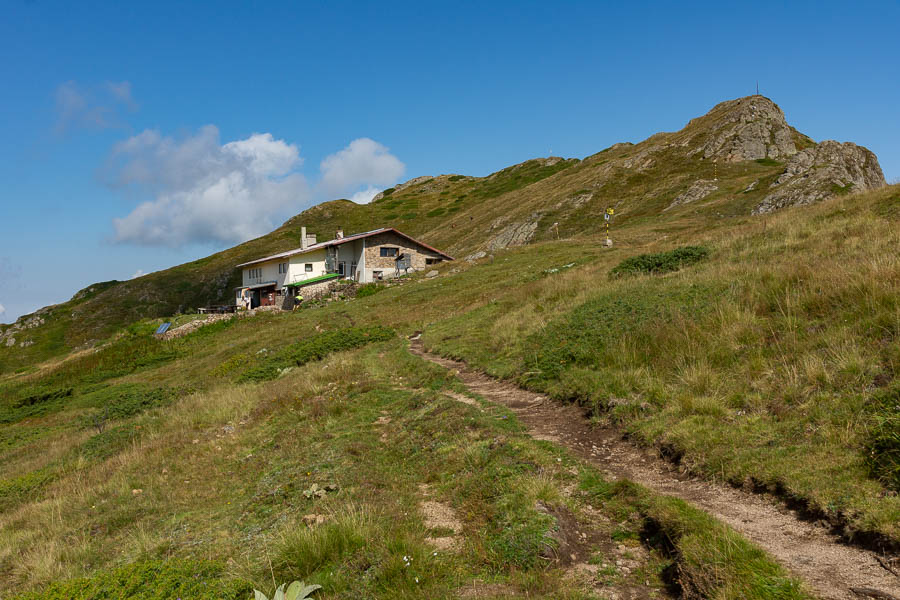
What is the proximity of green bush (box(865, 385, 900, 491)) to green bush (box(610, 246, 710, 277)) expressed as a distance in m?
11.0

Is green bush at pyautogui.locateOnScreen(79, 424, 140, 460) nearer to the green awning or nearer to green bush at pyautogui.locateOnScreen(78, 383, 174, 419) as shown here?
green bush at pyautogui.locateOnScreen(78, 383, 174, 419)

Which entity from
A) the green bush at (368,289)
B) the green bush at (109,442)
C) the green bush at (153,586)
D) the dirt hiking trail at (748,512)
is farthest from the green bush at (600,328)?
the green bush at (368,289)

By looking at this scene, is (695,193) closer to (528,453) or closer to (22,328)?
(528,453)

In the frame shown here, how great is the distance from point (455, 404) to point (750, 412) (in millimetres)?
5357

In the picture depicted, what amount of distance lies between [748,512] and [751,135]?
7606cm

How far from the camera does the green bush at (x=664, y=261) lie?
1673 cm

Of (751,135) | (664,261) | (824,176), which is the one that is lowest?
(664,261)

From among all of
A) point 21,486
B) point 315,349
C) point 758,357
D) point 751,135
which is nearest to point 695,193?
point 751,135

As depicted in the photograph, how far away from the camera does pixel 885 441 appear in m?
4.84

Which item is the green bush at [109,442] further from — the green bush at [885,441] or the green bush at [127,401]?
the green bush at [885,441]

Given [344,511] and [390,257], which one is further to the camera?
[390,257]

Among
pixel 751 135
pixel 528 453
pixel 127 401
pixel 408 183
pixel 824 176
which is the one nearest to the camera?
pixel 528 453

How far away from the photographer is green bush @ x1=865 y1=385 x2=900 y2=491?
4535 millimetres

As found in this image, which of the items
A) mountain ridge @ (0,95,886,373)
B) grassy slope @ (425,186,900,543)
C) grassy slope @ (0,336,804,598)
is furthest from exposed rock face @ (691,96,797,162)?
grassy slope @ (0,336,804,598)
